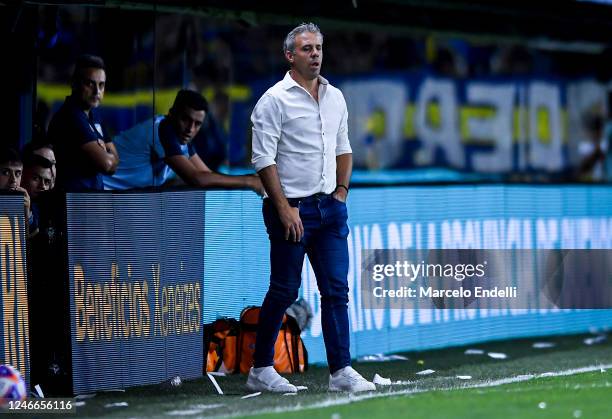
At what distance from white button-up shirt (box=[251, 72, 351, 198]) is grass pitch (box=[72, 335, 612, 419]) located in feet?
4.00

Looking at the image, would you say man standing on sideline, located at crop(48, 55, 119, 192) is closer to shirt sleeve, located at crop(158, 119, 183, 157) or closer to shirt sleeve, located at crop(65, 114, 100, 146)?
shirt sleeve, located at crop(65, 114, 100, 146)

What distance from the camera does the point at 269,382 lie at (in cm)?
898

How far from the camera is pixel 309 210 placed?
8914 mm

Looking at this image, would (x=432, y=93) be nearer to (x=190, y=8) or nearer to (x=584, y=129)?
(x=584, y=129)

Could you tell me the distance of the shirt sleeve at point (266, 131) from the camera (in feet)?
29.0

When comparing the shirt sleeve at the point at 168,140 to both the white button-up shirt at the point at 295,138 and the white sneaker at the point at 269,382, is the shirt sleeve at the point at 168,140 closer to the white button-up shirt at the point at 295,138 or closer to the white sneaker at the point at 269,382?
the white button-up shirt at the point at 295,138

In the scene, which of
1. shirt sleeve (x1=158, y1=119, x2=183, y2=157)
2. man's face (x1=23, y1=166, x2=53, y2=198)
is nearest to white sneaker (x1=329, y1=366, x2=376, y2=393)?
man's face (x1=23, y1=166, x2=53, y2=198)

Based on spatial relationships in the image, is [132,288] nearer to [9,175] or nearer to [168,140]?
[9,175]

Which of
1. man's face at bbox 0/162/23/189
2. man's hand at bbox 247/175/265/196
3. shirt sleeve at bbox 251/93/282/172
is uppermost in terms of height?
shirt sleeve at bbox 251/93/282/172

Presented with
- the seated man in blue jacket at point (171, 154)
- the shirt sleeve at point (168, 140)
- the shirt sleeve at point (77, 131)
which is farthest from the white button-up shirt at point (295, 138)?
the shirt sleeve at point (168, 140)

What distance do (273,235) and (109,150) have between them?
1920 mm

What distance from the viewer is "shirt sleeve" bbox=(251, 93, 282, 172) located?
29.0 feet

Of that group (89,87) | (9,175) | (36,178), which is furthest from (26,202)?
(89,87)

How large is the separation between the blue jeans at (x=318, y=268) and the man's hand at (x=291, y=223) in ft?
0.30
